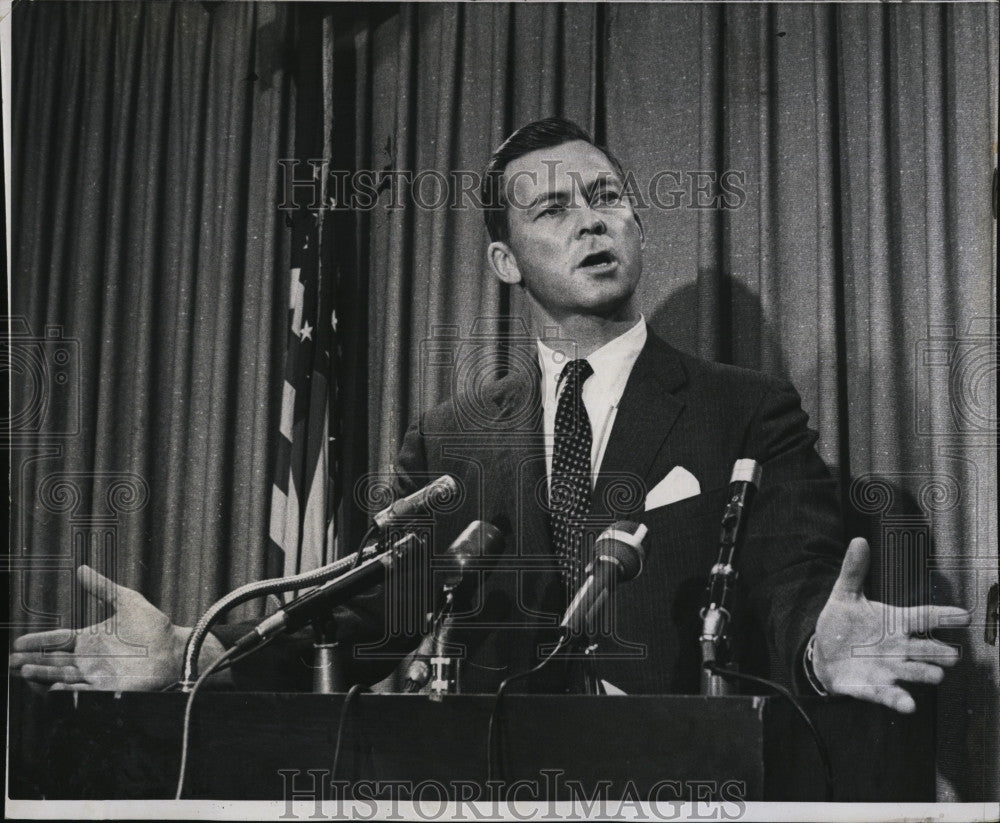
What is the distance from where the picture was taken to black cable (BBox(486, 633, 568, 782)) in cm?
304

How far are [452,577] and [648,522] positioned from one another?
1.80 feet

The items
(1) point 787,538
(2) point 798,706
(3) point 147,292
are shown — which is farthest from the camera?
(3) point 147,292

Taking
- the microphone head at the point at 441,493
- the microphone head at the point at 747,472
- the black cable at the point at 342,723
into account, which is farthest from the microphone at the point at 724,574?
the black cable at the point at 342,723

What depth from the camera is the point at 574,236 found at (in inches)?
129

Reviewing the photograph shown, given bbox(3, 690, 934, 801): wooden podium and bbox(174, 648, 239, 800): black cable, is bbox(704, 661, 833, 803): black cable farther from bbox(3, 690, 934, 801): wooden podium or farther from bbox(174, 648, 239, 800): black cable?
bbox(174, 648, 239, 800): black cable

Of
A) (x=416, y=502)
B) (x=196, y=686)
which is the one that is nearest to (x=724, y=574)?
(x=416, y=502)

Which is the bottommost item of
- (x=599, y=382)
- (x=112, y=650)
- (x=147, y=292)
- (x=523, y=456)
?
(x=112, y=650)

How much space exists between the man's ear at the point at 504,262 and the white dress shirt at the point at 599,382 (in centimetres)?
20

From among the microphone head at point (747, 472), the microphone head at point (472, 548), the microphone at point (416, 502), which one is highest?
the microphone head at point (747, 472)

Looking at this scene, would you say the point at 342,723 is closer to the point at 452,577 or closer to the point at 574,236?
the point at 452,577

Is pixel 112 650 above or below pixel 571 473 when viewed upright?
below

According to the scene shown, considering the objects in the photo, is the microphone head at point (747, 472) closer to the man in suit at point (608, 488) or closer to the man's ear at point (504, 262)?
the man in suit at point (608, 488)

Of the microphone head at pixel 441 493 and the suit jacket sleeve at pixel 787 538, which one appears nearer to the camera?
the suit jacket sleeve at pixel 787 538

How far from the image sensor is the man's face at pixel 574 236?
3.27 meters
